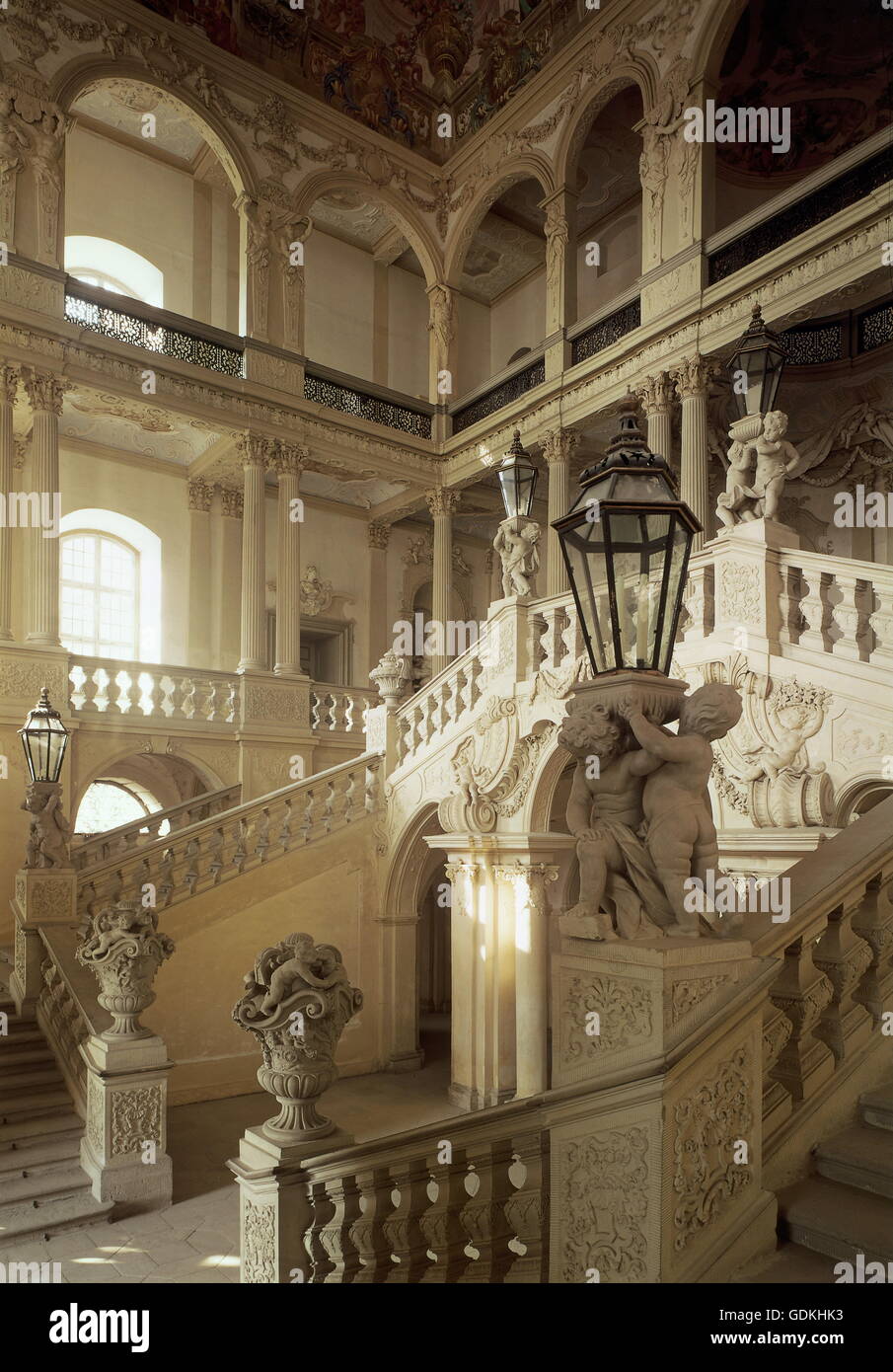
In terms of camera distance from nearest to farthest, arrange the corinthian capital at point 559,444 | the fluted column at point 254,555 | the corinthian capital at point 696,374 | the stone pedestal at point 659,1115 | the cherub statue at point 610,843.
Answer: the stone pedestal at point 659,1115 < the cherub statue at point 610,843 < the corinthian capital at point 696,374 < the fluted column at point 254,555 < the corinthian capital at point 559,444

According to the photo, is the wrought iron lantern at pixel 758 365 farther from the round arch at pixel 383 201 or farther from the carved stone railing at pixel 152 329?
the round arch at pixel 383 201

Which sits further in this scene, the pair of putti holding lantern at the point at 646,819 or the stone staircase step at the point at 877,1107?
the stone staircase step at the point at 877,1107

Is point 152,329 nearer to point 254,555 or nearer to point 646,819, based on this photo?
point 254,555

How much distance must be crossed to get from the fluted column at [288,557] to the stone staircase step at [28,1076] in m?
8.04

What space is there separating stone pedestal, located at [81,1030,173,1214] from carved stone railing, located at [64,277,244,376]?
1071 cm

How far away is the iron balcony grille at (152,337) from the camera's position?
14.2 meters

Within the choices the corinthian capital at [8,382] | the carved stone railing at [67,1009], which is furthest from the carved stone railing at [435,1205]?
the corinthian capital at [8,382]

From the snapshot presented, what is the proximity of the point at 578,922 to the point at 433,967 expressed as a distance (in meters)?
14.4

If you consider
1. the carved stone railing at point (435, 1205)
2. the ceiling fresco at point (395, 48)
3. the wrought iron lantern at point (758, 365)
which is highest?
the ceiling fresco at point (395, 48)

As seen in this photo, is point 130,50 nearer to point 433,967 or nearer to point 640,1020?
point 433,967

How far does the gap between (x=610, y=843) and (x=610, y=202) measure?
59.2ft

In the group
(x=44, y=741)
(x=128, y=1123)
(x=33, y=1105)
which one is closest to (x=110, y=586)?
(x=44, y=741)

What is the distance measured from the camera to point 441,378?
59.1 feet
